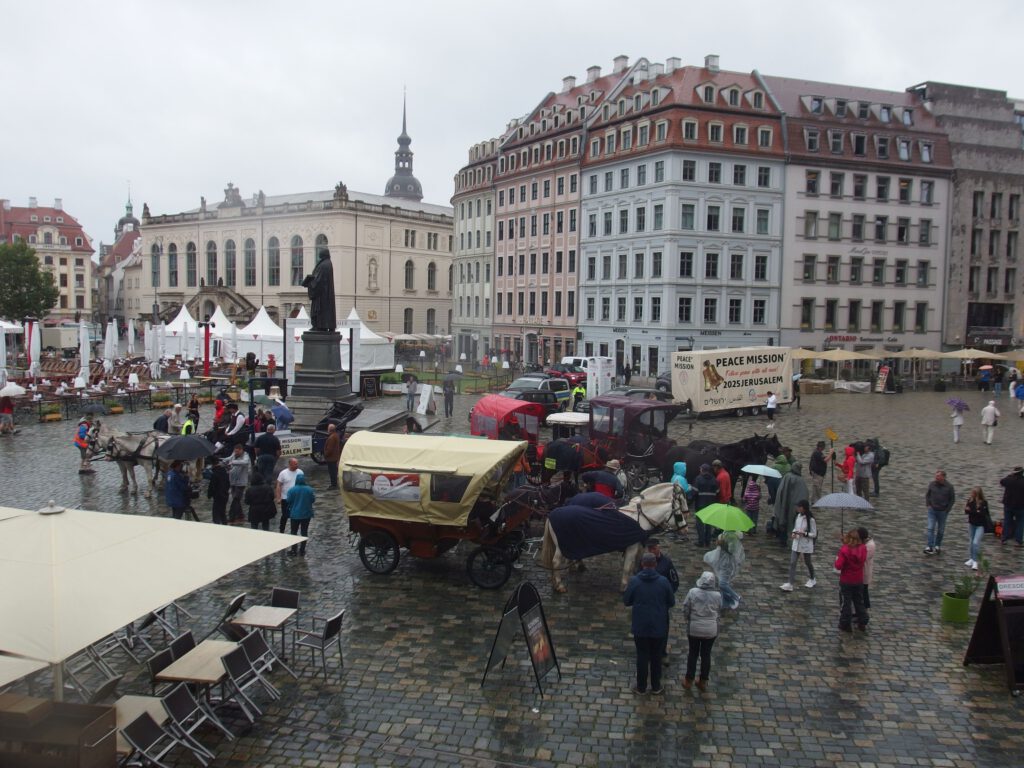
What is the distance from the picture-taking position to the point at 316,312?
29969 millimetres

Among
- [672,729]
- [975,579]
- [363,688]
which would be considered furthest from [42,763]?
[975,579]

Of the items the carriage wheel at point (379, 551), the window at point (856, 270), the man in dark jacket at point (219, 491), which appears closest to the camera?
the carriage wheel at point (379, 551)

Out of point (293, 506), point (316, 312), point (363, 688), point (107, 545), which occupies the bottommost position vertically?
point (363, 688)

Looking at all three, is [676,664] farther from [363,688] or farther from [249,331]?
[249,331]

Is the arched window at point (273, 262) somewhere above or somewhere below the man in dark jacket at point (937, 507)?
above

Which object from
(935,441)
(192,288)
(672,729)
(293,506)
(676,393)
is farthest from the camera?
(192,288)

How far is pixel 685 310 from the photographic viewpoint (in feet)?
182

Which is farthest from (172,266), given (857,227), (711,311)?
(857,227)

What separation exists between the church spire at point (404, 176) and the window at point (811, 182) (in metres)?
82.9

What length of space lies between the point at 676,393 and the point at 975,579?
881 inches

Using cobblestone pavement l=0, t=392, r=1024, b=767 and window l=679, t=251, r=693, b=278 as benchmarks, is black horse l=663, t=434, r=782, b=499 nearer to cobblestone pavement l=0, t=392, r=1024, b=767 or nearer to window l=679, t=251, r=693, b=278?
cobblestone pavement l=0, t=392, r=1024, b=767

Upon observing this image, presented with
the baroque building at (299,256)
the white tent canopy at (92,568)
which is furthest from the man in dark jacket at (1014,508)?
the baroque building at (299,256)

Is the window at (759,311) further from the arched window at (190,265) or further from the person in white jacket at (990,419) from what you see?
the arched window at (190,265)

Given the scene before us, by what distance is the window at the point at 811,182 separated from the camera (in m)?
57.1
